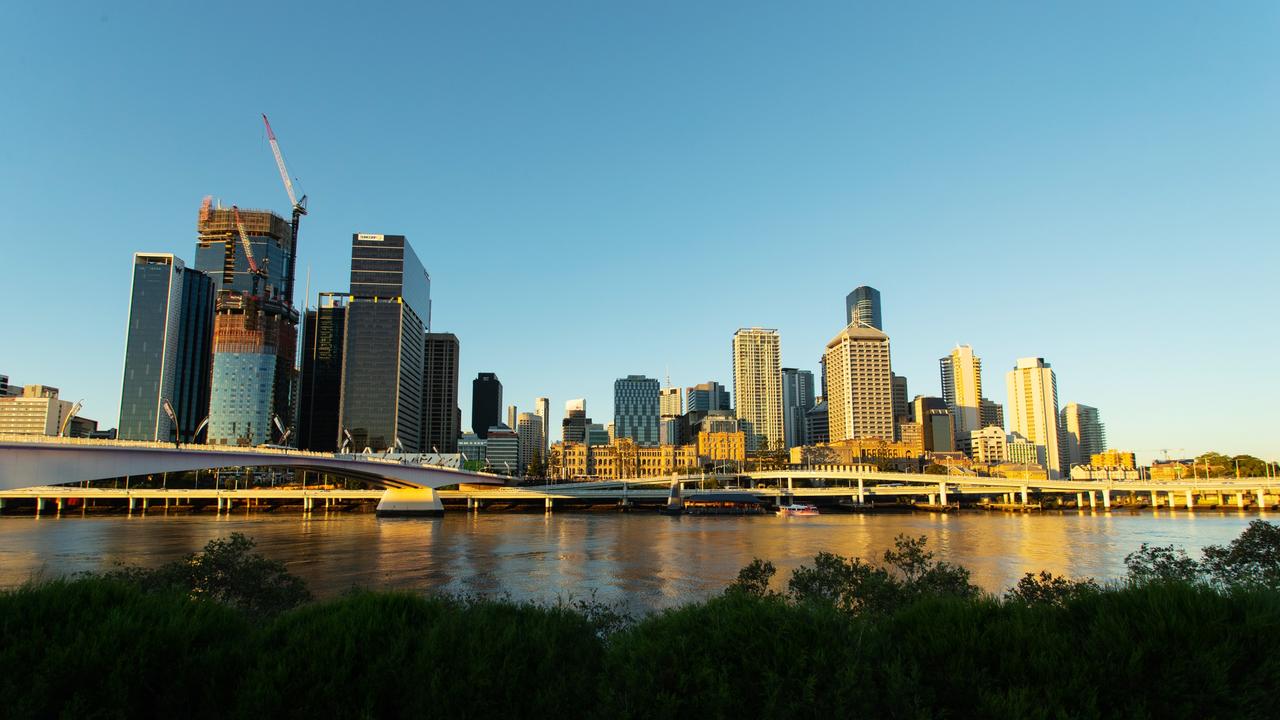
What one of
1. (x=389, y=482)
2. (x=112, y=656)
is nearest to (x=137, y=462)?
(x=389, y=482)

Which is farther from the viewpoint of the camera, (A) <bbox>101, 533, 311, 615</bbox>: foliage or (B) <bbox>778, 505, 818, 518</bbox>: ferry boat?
(B) <bbox>778, 505, 818, 518</bbox>: ferry boat

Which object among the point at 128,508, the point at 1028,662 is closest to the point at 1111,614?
the point at 1028,662

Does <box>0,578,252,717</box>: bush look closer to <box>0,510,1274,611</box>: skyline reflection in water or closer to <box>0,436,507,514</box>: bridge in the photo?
<box>0,510,1274,611</box>: skyline reflection in water

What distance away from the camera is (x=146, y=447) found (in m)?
67.7

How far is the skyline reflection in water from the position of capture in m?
51.5

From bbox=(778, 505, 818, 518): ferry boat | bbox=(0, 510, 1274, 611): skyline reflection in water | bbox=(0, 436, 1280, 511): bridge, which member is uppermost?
bbox=(0, 436, 1280, 511): bridge

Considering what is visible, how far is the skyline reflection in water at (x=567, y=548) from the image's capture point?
51500mm

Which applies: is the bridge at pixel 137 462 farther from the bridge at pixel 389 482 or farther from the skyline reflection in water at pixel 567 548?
the skyline reflection in water at pixel 567 548

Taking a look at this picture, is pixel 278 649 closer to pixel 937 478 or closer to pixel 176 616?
pixel 176 616

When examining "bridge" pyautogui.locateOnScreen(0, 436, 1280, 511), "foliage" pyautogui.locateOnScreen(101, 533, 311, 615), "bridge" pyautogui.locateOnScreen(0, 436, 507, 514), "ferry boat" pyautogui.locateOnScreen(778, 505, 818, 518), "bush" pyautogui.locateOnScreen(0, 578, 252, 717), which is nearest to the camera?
"bush" pyautogui.locateOnScreen(0, 578, 252, 717)

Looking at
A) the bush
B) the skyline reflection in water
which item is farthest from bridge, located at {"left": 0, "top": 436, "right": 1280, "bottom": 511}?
the bush

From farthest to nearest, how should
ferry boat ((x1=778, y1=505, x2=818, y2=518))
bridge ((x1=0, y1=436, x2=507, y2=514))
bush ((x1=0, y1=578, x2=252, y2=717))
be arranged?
Answer: ferry boat ((x1=778, y1=505, x2=818, y2=518)) → bridge ((x1=0, y1=436, x2=507, y2=514)) → bush ((x1=0, y1=578, x2=252, y2=717))

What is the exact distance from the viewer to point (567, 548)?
7850 centimetres

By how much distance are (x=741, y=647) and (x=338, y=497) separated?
17160 centimetres
